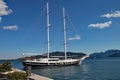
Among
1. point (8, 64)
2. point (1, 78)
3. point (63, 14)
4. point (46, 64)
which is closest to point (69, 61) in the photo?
point (46, 64)

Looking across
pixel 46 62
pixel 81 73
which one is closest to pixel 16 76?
pixel 81 73

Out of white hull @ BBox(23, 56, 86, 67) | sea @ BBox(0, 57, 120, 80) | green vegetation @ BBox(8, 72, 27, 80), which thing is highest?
white hull @ BBox(23, 56, 86, 67)

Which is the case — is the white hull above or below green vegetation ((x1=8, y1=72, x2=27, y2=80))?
above

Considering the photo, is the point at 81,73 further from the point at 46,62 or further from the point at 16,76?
the point at 16,76

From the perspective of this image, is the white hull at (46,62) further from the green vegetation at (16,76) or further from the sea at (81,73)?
the green vegetation at (16,76)

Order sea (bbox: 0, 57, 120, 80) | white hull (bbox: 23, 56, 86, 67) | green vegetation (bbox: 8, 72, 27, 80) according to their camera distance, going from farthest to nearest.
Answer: white hull (bbox: 23, 56, 86, 67) → sea (bbox: 0, 57, 120, 80) → green vegetation (bbox: 8, 72, 27, 80)

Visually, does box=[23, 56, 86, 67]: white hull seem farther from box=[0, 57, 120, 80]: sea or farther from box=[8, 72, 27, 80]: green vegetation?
box=[8, 72, 27, 80]: green vegetation

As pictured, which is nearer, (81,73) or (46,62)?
(81,73)

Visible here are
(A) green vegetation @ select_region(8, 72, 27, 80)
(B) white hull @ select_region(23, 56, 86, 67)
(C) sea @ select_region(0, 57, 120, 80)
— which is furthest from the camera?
(B) white hull @ select_region(23, 56, 86, 67)

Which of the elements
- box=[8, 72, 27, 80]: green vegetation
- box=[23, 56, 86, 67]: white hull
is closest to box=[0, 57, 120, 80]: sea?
box=[23, 56, 86, 67]: white hull

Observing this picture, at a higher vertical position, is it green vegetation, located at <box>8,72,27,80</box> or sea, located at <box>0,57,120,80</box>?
green vegetation, located at <box>8,72,27,80</box>

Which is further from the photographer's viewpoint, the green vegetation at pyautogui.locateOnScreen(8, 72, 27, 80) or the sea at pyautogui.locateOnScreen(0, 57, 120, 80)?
the sea at pyautogui.locateOnScreen(0, 57, 120, 80)

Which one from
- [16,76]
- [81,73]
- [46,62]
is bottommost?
[81,73]

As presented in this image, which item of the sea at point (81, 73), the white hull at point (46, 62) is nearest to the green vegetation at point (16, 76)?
the sea at point (81, 73)
